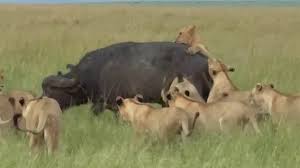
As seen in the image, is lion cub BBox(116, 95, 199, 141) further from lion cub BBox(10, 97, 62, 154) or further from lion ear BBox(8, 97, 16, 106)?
lion ear BBox(8, 97, 16, 106)

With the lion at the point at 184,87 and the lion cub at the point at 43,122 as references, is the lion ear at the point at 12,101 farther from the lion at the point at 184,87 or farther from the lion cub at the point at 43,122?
the lion at the point at 184,87

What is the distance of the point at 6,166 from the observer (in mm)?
6059

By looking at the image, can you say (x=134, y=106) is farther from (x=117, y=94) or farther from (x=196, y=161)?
(x=117, y=94)

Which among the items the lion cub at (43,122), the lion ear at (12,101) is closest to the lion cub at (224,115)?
the lion cub at (43,122)

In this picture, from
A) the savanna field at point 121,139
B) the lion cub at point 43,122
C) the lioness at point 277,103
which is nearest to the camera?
the savanna field at point 121,139

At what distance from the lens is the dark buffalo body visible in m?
9.73

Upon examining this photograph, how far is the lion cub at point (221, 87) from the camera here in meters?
8.49

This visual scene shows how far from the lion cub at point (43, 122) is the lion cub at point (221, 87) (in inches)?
87.5

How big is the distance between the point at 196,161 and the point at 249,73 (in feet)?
→ 20.4

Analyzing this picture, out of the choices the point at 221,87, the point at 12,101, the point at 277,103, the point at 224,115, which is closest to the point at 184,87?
the point at 221,87

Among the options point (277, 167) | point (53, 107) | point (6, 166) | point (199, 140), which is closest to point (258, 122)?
point (199, 140)

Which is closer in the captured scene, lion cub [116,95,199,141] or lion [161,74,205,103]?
lion cub [116,95,199,141]

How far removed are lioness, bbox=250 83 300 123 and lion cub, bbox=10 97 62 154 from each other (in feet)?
7.92

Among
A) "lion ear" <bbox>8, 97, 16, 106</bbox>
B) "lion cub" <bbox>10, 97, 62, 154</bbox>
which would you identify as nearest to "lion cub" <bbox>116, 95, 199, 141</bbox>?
"lion cub" <bbox>10, 97, 62, 154</bbox>
